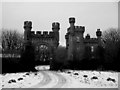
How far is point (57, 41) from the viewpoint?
64438 millimetres

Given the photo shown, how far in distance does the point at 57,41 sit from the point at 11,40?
1376 cm

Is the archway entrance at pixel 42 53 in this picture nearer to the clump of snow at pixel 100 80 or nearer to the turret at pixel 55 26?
the turret at pixel 55 26

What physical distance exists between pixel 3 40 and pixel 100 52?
28718mm

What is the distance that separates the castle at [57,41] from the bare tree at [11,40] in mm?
3088

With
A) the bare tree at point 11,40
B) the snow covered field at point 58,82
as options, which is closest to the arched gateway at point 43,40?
the bare tree at point 11,40

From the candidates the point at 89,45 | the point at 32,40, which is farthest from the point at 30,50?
the point at 89,45

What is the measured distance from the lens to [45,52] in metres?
63.2

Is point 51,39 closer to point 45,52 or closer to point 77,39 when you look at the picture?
point 45,52

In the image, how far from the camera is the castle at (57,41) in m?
63.0

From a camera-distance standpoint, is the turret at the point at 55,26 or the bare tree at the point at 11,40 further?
the turret at the point at 55,26

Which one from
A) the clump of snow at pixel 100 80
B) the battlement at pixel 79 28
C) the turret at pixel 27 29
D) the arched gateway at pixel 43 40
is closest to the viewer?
the clump of snow at pixel 100 80

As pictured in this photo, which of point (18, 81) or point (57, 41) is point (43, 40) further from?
point (18, 81)

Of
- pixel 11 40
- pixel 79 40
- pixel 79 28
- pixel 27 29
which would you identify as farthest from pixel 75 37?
pixel 11 40

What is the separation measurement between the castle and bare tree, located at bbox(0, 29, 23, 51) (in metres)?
3.09
